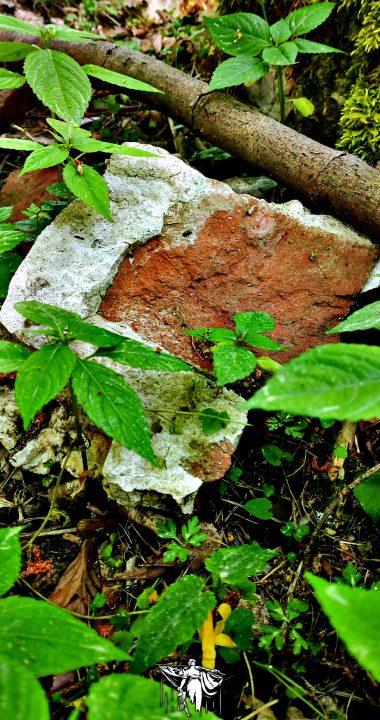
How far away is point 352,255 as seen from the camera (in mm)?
2625

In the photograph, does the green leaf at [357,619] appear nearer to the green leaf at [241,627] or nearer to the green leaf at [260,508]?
the green leaf at [241,627]

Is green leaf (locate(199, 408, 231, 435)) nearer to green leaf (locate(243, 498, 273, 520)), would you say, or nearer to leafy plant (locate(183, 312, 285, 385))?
leafy plant (locate(183, 312, 285, 385))

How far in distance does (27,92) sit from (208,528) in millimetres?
3584

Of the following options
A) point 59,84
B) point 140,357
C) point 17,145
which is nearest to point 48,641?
point 140,357

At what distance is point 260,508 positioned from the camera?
205cm

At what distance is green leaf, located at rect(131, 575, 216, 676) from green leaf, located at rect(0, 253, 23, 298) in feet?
5.69

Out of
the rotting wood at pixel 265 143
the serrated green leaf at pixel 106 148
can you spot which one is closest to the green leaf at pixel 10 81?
the serrated green leaf at pixel 106 148

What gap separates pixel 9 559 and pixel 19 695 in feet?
1.40

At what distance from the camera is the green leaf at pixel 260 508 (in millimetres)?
2033

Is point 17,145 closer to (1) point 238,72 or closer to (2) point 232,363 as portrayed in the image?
(1) point 238,72

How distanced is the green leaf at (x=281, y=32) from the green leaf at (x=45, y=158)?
1468 millimetres

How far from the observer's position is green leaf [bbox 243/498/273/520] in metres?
2.03

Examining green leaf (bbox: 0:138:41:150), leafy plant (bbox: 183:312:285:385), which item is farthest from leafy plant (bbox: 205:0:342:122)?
leafy plant (bbox: 183:312:285:385)

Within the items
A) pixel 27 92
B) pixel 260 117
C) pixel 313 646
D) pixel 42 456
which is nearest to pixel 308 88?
pixel 260 117
